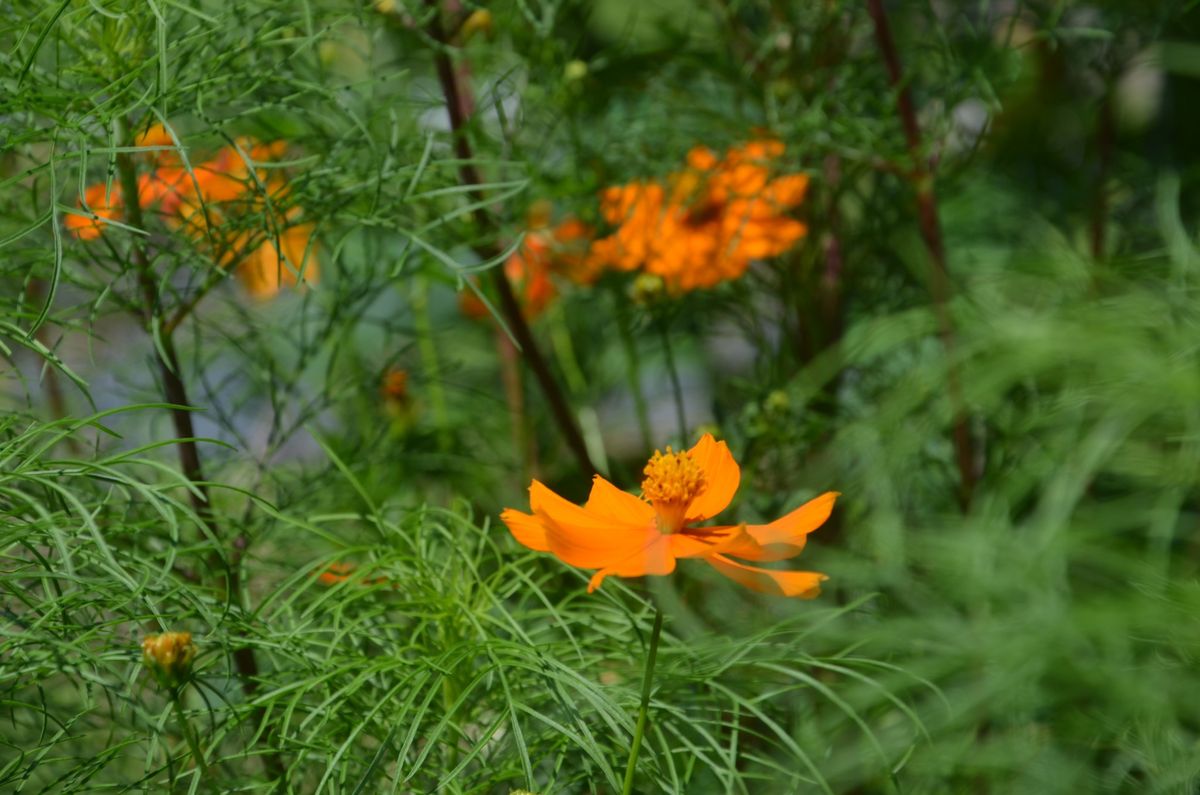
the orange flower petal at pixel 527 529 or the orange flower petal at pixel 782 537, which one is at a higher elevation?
the orange flower petal at pixel 527 529

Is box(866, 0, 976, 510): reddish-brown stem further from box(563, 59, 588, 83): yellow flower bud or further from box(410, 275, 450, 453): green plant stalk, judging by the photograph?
box(410, 275, 450, 453): green plant stalk

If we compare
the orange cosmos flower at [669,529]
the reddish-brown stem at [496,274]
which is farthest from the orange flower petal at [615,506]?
the reddish-brown stem at [496,274]

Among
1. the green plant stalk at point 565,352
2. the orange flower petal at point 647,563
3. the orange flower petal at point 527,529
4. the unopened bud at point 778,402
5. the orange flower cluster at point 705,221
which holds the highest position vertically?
the orange flower petal at point 527,529

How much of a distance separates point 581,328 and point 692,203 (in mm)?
310

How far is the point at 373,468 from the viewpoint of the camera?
32.7 inches

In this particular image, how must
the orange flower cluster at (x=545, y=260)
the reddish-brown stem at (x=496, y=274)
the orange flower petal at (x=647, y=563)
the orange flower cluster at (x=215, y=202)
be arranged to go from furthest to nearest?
the orange flower cluster at (x=545, y=260) → the reddish-brown stem at (x=496, y=274) → the orange flower cluster at (x=215, y=202) → the orange flower petal at (x=647, y=563)

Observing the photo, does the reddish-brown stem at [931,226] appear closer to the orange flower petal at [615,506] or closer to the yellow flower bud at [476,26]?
the yellow flower bud at [476,26]

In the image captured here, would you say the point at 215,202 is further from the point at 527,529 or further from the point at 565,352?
the point at 565,352

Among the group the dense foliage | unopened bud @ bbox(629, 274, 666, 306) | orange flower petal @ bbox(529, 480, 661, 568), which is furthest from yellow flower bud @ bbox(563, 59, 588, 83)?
orange flower petal @ bbox(529, 480, 661, 568)

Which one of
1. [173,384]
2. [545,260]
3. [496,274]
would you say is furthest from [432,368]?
[173,384]

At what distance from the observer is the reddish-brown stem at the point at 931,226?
2.46 feet

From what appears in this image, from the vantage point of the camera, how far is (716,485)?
468mm

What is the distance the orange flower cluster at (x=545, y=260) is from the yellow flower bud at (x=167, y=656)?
0.39 m

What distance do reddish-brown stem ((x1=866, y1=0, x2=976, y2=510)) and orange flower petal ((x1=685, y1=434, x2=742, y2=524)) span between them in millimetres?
345
